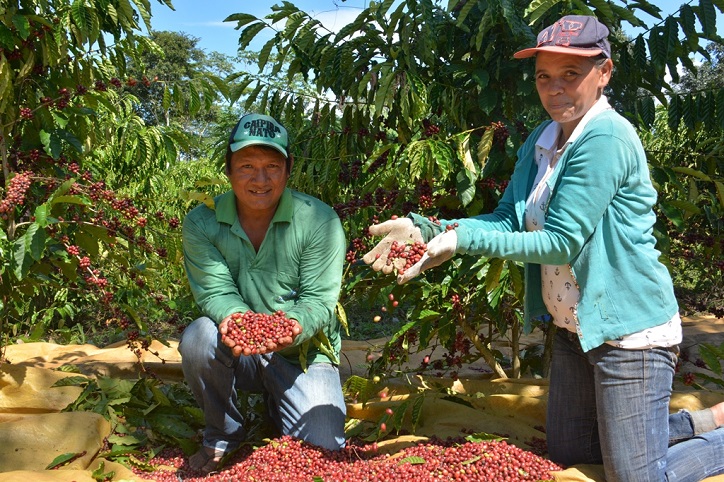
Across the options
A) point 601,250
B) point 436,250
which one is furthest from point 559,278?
point 436,250

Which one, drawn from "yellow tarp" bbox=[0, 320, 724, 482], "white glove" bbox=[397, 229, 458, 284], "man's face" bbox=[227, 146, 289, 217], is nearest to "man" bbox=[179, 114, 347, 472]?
"man's face" bbox=[227, 146, 289, 217]

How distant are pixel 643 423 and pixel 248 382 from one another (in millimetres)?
1295

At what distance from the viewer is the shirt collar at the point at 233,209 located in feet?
7.88

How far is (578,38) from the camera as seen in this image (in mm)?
1802

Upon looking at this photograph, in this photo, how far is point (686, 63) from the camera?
9.14 feet

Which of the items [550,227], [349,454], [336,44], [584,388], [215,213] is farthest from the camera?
[336,44]

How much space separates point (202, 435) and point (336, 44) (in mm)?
1602

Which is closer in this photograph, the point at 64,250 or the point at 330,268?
the point at 330,268

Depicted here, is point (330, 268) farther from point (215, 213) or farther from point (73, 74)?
point (73, 74)

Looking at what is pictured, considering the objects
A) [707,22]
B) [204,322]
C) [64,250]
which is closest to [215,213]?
[204,322]

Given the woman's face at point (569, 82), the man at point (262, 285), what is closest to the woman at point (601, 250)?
the woman's face at point (569, 82)

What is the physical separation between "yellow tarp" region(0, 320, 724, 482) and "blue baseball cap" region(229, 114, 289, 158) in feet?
3.43

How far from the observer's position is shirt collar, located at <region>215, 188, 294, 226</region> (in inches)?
94.5

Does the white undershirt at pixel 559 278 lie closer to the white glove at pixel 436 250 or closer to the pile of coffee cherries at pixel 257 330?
the white glove at pixel 436 250
